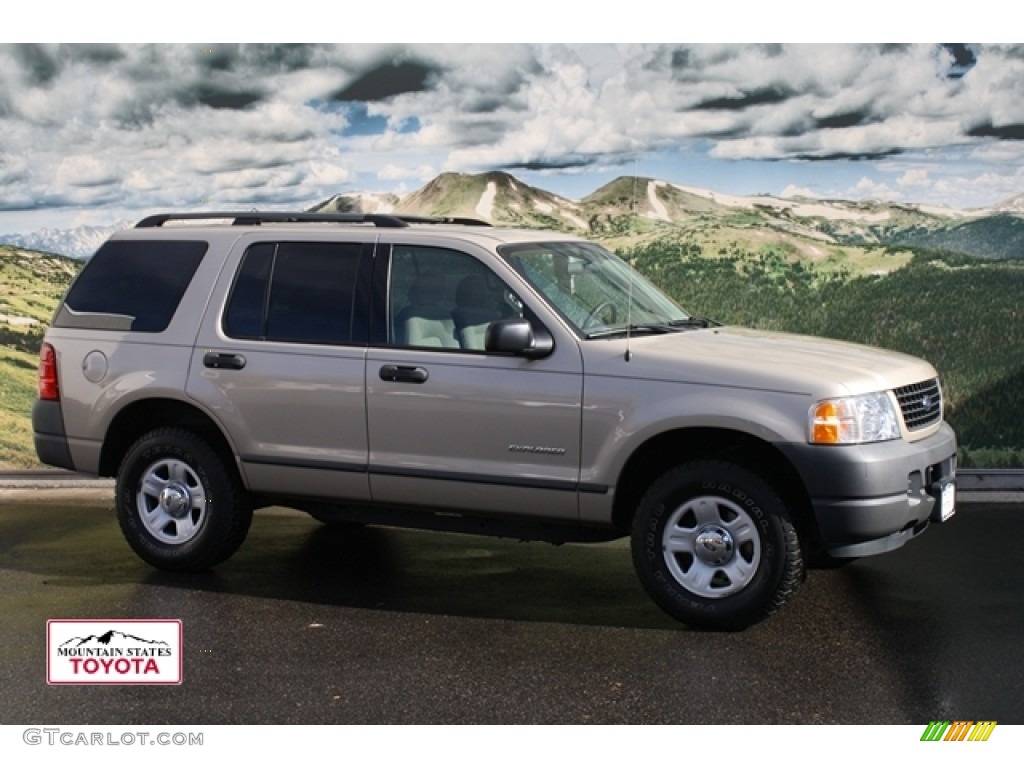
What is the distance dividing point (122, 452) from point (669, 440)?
3197 mm

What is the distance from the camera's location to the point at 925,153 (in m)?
10.6

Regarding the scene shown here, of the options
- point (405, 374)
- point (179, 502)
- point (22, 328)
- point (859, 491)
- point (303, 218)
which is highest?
point (303, 218)

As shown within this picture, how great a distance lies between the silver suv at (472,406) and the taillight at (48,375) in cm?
2

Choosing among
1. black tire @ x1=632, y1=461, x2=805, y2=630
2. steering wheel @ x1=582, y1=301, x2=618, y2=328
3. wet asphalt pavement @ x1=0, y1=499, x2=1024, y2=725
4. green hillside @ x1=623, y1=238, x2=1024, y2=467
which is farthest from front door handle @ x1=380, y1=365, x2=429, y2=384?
green hillside @ x1=623, y1=238, x2=1024, y2=467

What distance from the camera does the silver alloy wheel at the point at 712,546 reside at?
658cm

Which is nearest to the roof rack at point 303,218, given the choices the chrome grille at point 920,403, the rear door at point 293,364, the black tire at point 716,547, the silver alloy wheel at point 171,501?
the rear door at point 293,364

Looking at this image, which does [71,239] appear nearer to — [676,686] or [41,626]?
[41,626]

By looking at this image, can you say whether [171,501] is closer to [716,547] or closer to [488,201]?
[716,547]

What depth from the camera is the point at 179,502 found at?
307 inches

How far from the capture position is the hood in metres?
6.51

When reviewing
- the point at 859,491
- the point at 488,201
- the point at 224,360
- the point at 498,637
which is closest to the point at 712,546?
the point at 859,491

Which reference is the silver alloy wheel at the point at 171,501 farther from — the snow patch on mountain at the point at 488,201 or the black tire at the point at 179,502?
the snow patch on mountain at the point at 488,201

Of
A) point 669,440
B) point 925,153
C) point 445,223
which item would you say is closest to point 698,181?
point 925,153

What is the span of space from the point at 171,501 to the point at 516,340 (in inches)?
90.8
